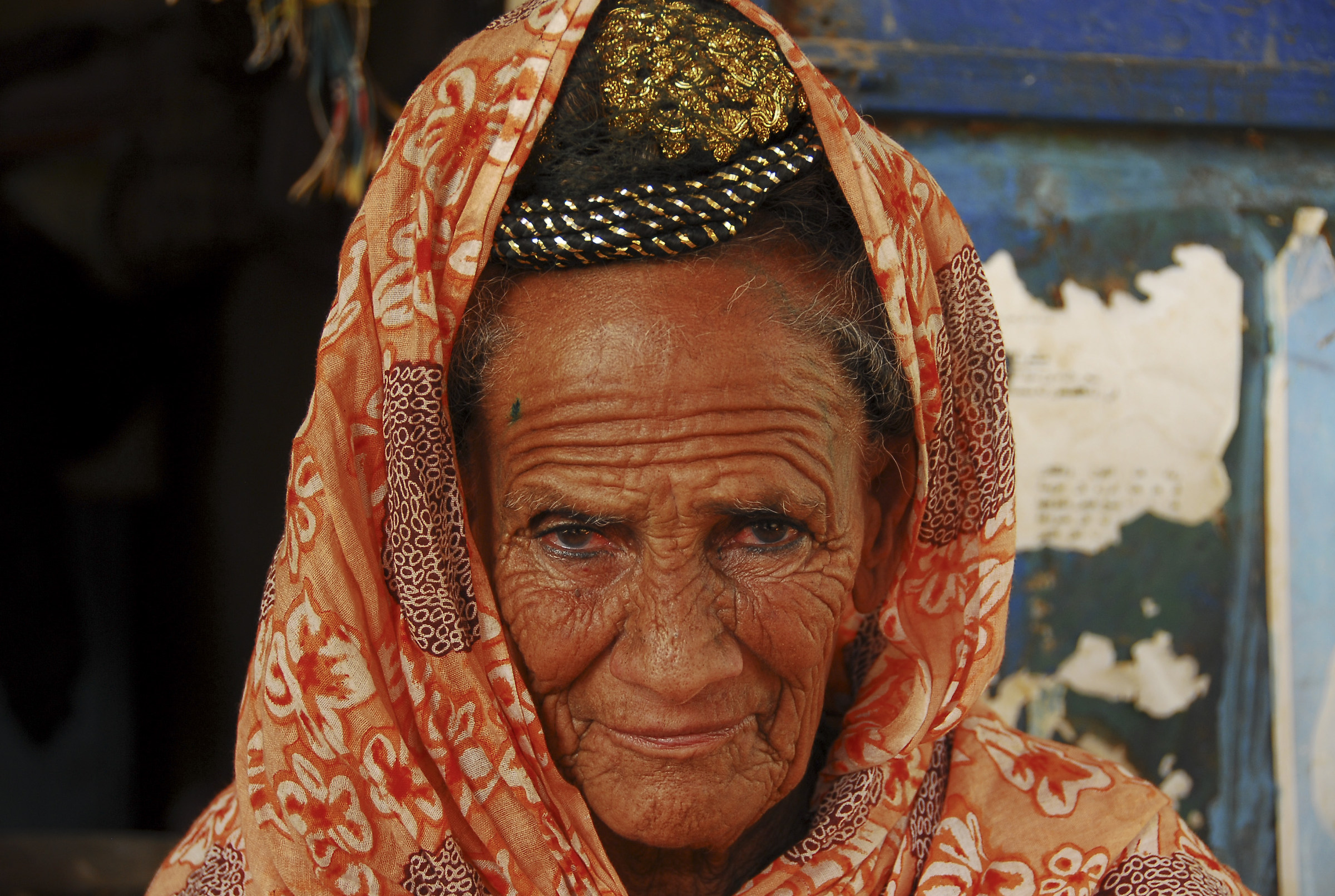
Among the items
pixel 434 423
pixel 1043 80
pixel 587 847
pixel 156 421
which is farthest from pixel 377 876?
pixel 1043 80

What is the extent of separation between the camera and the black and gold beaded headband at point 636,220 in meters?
1.31

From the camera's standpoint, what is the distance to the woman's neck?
5.22 ft

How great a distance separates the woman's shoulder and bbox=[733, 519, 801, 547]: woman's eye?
59 cm

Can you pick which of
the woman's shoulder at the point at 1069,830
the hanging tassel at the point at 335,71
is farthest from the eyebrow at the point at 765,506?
the hanging tassel at the point at 335,71

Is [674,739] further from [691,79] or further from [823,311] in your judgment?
[691,79]

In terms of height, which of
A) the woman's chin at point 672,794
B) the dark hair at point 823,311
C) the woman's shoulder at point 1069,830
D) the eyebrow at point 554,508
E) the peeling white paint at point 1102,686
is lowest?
the peeling white paint at point 1102,686

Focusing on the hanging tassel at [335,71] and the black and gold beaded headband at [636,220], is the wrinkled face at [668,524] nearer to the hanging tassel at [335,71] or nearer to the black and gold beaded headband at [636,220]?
the black and gold beaded headband at [636,220]

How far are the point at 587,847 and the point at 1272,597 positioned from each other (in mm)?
A: 2257

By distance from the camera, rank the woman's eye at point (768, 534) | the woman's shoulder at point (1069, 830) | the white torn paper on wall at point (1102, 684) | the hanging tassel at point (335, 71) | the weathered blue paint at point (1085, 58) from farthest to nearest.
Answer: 1. the hanging tassel at point (335, 71)
2. the white torn paper on wall at point (1102, 684)
3. the weathered blue paint at point (1085, 58)
4. the woman's shoulder at point (1069, 830)
5. the woman's eye at point (768, 534)

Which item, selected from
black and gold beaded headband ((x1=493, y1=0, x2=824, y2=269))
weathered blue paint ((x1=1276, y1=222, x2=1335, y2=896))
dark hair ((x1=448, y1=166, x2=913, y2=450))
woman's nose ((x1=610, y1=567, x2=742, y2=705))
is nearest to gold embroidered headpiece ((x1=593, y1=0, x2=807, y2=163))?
black and gold beaded headband ((x1=493, y1=0, x2=824, y2=269))

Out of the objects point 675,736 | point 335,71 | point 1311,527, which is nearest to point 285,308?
point 335,71

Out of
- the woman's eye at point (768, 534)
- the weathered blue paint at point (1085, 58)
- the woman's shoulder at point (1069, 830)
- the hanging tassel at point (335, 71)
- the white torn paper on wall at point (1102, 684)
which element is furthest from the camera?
the hanging tassel at point (335, 71)

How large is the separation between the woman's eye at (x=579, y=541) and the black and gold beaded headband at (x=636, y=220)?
37 cm

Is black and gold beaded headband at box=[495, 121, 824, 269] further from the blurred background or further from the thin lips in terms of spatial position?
the blurred background
